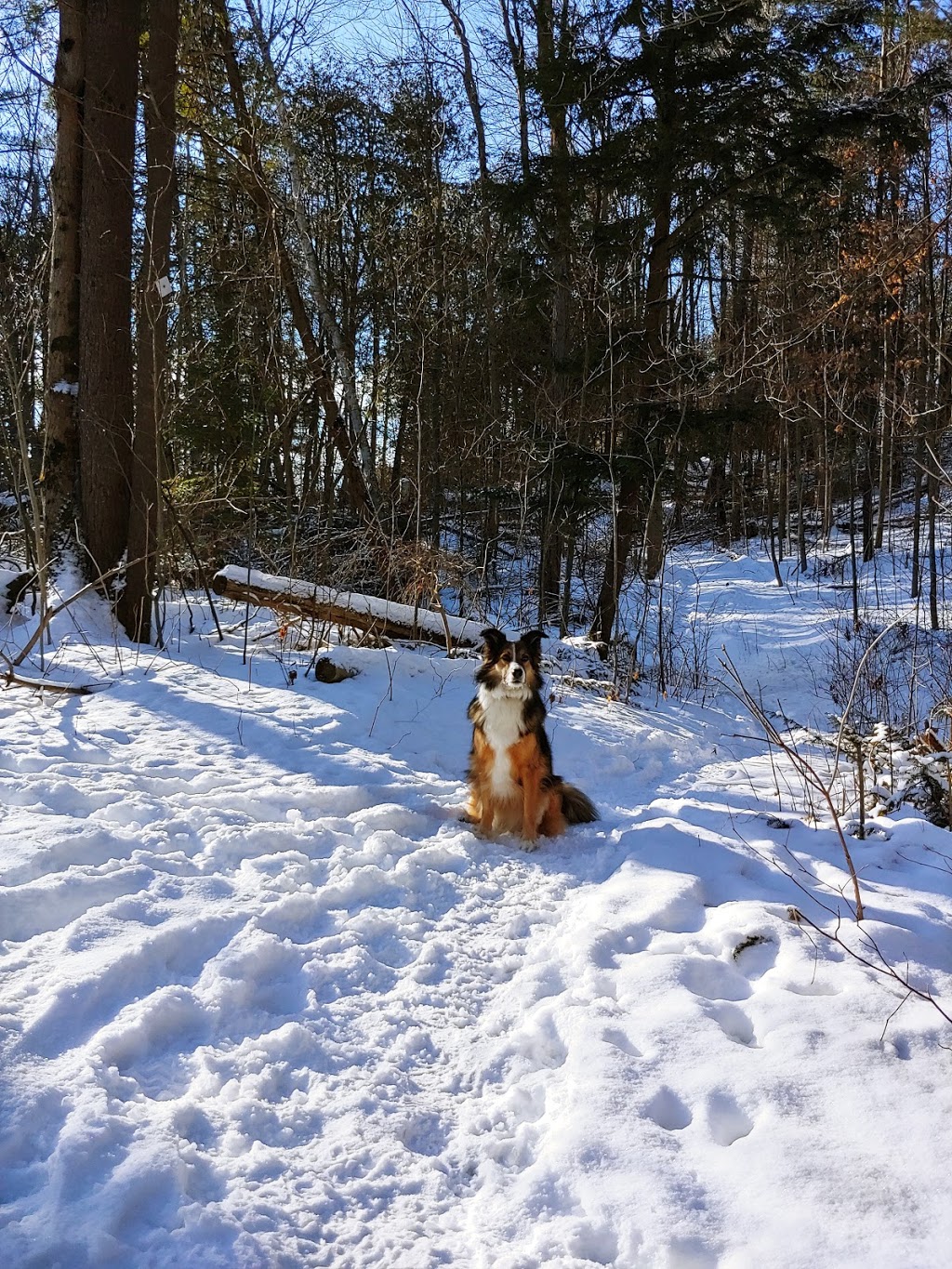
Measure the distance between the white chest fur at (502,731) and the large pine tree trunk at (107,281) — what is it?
180 inches

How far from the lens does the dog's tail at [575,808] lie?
524cm

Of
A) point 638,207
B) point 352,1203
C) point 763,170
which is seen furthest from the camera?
point 638,207

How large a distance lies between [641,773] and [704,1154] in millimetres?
4574

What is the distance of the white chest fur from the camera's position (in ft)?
16.4

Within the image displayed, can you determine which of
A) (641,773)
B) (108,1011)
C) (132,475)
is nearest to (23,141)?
(132,475)

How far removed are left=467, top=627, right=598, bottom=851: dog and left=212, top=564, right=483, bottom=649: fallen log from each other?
3292 millimetres

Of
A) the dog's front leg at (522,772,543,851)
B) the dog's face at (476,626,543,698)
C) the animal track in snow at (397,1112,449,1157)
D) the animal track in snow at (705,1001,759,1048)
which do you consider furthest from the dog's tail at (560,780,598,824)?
the animal track in snow at (397,1112,449,1157)

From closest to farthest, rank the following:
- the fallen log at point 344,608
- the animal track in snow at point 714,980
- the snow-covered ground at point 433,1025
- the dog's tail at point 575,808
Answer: the snow-covered ground at point 433,1025
the animal track in snow at point 714,980
the dog's tail at point 575,808
the fallen log at point 344,608

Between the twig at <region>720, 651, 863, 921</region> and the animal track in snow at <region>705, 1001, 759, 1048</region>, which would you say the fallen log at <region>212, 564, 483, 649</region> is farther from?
the animal track in snow at <region>705, 1001, 759, 1048</region>

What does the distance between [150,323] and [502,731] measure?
200 inches

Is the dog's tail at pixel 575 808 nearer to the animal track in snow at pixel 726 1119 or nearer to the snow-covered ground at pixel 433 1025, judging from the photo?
the snow-covered ground at pixel 433 1025

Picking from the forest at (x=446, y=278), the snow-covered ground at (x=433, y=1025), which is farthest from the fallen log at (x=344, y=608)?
the snow-covered ground at (x=433, y=1025)

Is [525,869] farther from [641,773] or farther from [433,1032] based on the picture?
[641,773]

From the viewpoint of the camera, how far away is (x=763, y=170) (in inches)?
416
